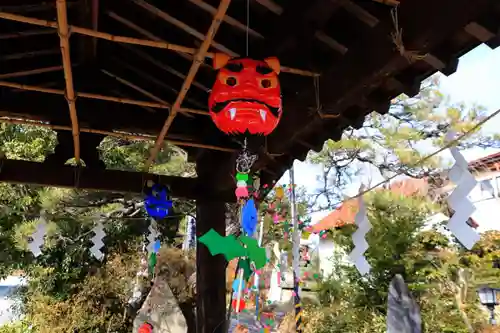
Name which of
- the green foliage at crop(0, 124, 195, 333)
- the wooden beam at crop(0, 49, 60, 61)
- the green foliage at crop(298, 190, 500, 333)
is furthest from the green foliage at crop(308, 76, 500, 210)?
the wooden beam at crop(0, 49, 60, 61)

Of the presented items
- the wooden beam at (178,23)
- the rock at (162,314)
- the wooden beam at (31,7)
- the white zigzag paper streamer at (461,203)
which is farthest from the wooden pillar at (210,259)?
the rock at (162,314)

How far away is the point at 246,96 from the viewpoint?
1968 millimetres

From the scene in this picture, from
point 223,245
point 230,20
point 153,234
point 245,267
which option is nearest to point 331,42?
point 230,20

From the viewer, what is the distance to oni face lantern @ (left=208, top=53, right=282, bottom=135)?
1963 mm

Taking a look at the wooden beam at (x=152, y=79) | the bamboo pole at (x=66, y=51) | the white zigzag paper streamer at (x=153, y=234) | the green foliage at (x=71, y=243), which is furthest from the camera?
the green foliage at (x=71, y=243)

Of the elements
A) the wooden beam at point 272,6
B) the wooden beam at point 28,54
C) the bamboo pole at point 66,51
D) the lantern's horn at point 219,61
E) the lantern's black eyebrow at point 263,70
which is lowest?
the lantern's black eyebrow at point 263,70

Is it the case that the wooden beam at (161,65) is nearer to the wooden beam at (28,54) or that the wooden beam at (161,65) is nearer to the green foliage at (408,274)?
the wooden beam at (28,54)

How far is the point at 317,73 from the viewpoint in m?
2.40

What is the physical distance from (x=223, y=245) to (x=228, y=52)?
1.19 metres

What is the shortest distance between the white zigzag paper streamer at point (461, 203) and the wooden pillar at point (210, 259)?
1.96 m

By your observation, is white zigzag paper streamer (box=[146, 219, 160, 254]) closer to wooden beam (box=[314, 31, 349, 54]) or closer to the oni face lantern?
the oni face lantern

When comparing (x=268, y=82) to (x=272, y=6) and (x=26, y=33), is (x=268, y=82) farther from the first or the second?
(x=26, y=33)

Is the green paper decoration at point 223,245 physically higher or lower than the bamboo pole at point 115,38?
lower

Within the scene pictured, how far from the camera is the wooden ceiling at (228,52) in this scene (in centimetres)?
183
